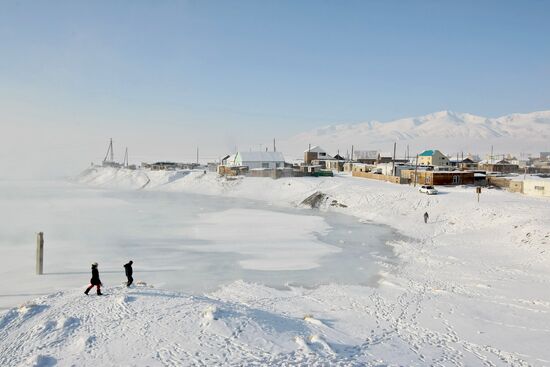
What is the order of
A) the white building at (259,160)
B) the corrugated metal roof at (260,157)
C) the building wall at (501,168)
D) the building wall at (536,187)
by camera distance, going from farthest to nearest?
the corrugated metal roof at (260,157)
the white building at (259,160)
the building wall at (501,168)
the building wall at (536,187)

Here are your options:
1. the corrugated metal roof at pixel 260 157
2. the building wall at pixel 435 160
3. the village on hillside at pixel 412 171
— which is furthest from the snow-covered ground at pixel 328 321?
the building wall at pixel 435 160

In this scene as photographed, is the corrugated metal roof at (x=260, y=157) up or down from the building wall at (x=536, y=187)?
up

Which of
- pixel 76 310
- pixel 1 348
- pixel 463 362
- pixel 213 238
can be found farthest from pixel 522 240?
pixel 1 348

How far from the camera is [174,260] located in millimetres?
23828

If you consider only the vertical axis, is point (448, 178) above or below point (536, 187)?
above

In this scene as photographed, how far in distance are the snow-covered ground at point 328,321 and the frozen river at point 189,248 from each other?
5.24 feet

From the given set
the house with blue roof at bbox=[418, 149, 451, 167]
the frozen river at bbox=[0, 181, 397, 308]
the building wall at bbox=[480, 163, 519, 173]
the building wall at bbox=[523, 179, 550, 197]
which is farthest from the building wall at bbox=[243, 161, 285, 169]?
the building wall at bbox=[523, 179, 550, 197]

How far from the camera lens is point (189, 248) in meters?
27.0

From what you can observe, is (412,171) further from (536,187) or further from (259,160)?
(259,160)

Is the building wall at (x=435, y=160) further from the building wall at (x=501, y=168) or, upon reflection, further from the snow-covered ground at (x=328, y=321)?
the snow-covered ground at (x=328, y=321)

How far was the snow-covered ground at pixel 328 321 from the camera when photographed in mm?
11180

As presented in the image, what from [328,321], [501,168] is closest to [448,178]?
[501,168]

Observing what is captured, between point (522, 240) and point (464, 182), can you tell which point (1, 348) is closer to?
point (522, 240)

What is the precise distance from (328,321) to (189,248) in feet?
47.4
